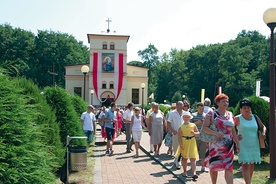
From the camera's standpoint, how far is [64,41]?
6862cm

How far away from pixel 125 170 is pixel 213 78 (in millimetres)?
68097

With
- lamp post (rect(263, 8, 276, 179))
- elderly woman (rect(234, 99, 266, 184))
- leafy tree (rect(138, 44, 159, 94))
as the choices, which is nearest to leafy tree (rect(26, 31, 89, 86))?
leafy tree (rect(138, 44, 159, 94))

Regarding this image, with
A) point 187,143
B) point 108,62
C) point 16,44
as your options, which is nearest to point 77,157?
point 187,143

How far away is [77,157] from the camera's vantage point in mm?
7848

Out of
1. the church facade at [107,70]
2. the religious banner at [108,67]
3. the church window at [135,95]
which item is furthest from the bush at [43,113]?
the church window at [135,95]

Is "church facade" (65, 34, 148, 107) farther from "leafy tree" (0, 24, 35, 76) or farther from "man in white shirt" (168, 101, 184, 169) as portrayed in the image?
"man in white shirt" (168, 101, 184, 169)

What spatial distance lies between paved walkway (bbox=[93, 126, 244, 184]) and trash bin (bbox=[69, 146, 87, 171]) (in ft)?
1.83

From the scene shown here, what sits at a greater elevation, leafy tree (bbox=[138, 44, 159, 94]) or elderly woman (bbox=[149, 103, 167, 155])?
leafy tree (bbox=[138, 44, 159, 94])

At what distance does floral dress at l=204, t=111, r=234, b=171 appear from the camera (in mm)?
6266

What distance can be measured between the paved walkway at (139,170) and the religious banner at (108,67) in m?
44.3

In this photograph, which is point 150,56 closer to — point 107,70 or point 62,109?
point 107,70

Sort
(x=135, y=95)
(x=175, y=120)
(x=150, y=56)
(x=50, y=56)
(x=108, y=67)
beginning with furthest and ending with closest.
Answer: (x=150, y=56)
(x=50, y=56)
(x=135, y=95)
(x=108, y=67)
(x=175, y=120)

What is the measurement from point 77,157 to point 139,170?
2466 mm

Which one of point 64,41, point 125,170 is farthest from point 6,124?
point 64,41
